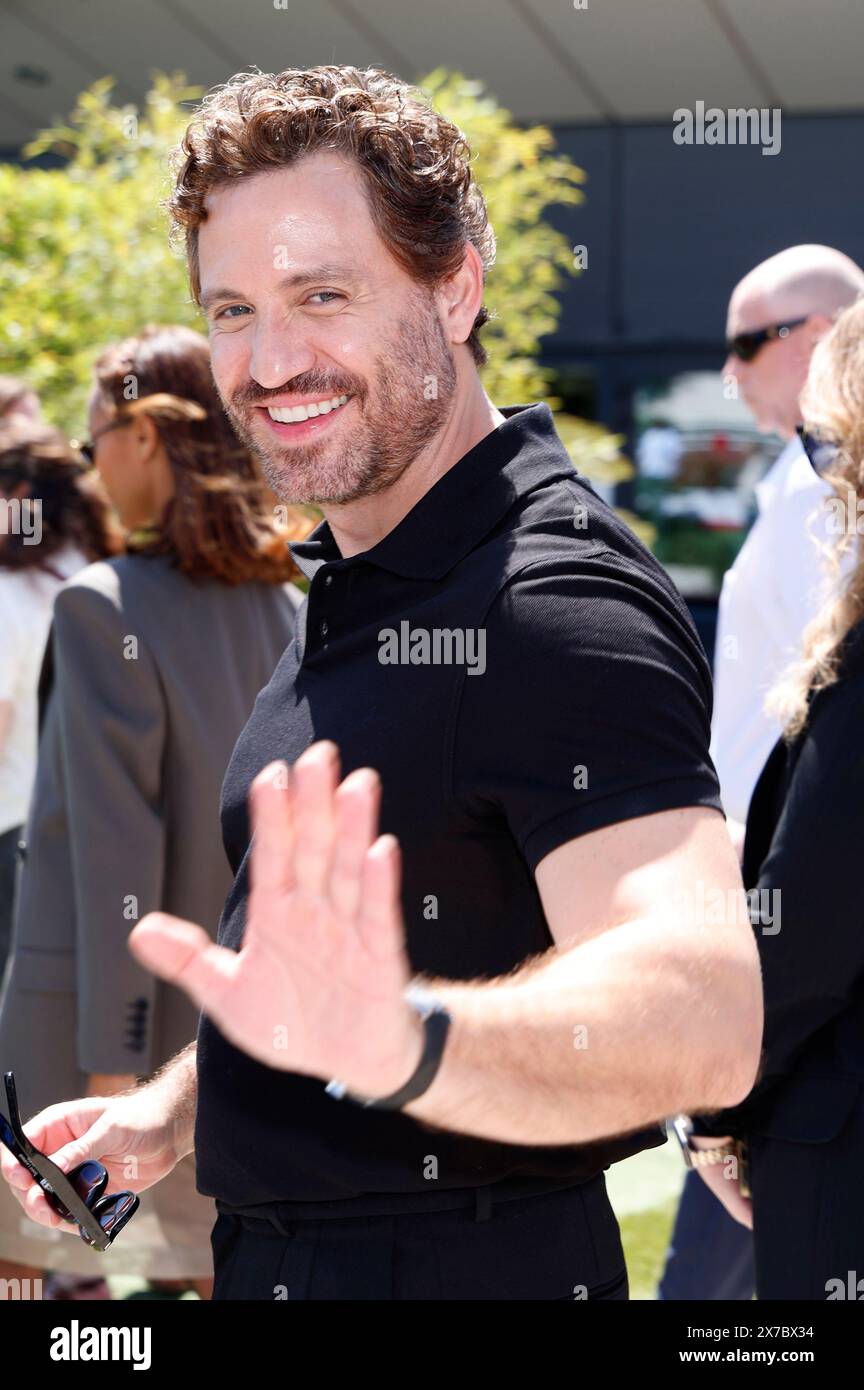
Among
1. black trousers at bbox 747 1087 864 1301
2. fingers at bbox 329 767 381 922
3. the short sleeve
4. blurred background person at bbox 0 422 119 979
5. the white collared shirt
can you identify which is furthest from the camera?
blurred background person at bbox 0 422 119 979

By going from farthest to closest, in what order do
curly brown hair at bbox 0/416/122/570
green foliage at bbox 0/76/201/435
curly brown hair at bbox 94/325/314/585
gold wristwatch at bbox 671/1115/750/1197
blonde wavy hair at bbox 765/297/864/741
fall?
1. green foliage at bbox 0/76/201/435
2. curly brown hair at bbox 0/416/122/570
3. curly brown hair at bbox 94/325/314/585
4. gold wristwatch at bbox 671/1115/750/1197
5. blonde wavy hair at bbox 765/297/864/741

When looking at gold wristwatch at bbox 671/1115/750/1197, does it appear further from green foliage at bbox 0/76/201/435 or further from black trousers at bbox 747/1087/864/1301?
green foliage at bbox 0/76/201/435

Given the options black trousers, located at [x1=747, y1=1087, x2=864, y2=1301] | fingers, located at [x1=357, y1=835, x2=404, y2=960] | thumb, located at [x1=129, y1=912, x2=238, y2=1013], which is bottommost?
black trousers, located at [x1=747, y1=1087, x2=864, y2=1301]

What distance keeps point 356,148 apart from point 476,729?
0.75m

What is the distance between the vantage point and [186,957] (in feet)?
3.78

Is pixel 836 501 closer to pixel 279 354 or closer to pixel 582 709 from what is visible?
pixel 279 354

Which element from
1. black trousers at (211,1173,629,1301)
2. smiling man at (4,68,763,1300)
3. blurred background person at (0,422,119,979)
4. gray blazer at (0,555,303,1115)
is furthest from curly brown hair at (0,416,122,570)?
black trousers at (211,1173,629,1301)

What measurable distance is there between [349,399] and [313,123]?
1.04ft

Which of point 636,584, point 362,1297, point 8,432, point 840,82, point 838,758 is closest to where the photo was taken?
point 636,584

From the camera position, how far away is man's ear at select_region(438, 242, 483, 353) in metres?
1.89

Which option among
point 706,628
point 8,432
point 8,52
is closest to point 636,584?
point 8,432

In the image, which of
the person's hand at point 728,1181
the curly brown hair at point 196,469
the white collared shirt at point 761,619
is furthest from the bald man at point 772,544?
the curly brown hair at point 196,469
